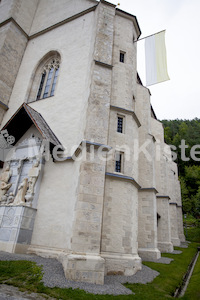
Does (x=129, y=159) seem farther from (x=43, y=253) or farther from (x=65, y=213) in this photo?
(x=43, y=253)

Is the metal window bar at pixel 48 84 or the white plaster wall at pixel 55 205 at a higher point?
the metal window bar at pixel 48 84

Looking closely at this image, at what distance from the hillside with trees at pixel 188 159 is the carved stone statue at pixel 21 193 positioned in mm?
24645

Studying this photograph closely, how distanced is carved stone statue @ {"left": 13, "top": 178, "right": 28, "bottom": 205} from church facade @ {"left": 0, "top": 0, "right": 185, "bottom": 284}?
0.05 meters

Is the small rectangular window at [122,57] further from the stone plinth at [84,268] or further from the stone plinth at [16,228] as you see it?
the stone plinth at [84,268]

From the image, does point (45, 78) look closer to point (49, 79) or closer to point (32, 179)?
point (49, 79)

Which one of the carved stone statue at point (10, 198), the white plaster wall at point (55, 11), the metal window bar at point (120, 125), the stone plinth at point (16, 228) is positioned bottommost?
the stone plinth at point (16, 228)

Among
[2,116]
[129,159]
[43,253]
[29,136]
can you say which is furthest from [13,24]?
[43,253]

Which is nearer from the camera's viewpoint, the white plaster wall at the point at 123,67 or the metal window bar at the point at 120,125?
the metal window bar at the point at 120,125

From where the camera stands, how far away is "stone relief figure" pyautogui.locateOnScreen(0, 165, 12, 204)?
10742 millimetres

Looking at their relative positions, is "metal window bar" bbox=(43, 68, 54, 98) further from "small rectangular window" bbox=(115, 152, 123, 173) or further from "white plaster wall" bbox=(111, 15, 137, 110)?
"small rectangular window" bbox=(115, 152, 123, 173)

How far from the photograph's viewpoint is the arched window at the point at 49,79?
48.0 ft

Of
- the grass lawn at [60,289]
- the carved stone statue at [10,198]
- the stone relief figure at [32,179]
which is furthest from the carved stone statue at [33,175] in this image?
the grass lawn at [60,289]

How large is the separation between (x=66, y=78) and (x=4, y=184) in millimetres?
7333

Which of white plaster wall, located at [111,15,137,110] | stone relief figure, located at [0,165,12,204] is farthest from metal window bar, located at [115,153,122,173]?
stone relief figure, located at [0,165,12,204]
